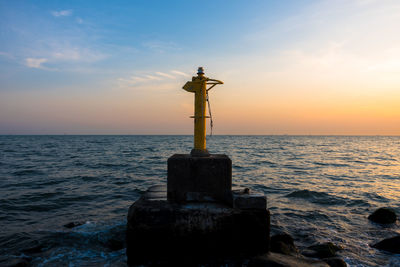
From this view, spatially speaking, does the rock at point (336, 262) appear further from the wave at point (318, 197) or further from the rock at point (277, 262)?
the wave at point (318, 197)

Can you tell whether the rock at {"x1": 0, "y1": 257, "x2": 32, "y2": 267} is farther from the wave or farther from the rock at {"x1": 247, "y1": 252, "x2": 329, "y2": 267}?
the wave

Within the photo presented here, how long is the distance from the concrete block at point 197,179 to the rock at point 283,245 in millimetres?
1469

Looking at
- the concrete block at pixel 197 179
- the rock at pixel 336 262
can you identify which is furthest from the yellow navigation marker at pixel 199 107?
the rock at pixel 336 262

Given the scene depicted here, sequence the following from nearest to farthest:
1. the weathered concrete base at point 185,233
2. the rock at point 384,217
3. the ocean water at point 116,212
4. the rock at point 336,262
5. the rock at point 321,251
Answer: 1. the weathered concrete base at point 185,233
2. the rock at point 336,262
3. the rock at point 321,251
4. the ocean water at point 116,212
5. the rock at point 384,217

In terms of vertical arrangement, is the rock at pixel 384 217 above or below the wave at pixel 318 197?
above

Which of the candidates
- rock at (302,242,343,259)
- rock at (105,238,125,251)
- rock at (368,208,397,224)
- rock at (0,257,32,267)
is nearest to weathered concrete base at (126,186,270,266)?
rock at (105,238,125,251)

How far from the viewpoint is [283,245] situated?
197 inches

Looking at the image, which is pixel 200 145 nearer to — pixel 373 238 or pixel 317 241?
pixel 317 241

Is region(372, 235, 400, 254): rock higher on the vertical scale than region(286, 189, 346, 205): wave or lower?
higher

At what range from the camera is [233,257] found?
4363 mm

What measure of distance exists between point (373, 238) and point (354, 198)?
4449 millimetres

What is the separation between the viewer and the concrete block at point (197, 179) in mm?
4695

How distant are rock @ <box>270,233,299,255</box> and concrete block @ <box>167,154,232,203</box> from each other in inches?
57.8

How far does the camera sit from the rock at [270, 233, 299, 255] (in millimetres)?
4906
